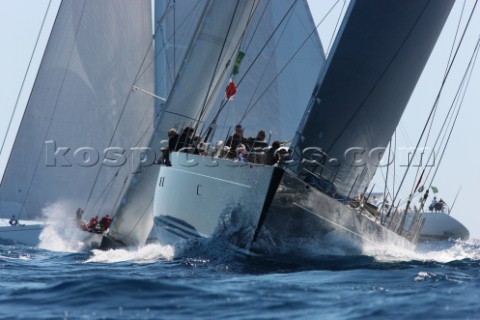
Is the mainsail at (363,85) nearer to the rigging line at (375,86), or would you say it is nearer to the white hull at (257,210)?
the rigging line at (375,86)

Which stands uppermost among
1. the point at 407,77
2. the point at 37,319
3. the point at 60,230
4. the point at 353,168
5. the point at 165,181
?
the point at 407,77

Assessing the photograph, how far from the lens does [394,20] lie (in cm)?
1448

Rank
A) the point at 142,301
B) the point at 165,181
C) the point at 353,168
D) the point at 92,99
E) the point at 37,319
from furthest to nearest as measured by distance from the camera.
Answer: the point at 92,99, the point at 165,181, the point at 353,168, the point at 142,301, the point at 37,319

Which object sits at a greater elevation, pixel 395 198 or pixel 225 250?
pixel 395 198

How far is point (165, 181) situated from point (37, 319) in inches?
317

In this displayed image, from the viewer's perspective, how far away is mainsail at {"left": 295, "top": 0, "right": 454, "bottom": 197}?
14055mm

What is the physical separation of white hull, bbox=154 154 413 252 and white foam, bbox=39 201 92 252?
7.30 metres

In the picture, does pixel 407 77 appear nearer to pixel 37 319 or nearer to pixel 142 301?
pixel 142 301

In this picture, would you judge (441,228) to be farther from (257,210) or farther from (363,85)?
(257,210)

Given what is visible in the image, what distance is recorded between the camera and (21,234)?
25422mm

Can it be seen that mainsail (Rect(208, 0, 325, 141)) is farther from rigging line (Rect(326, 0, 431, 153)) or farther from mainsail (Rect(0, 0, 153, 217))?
rigging line (Rect(326, 0, 431, 153))

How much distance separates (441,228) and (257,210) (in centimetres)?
3548

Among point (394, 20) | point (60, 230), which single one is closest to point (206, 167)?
point (394, 20)

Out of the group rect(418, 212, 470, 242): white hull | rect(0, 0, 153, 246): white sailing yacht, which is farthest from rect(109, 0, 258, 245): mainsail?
rect(418, 212, 470, 242): white hull
